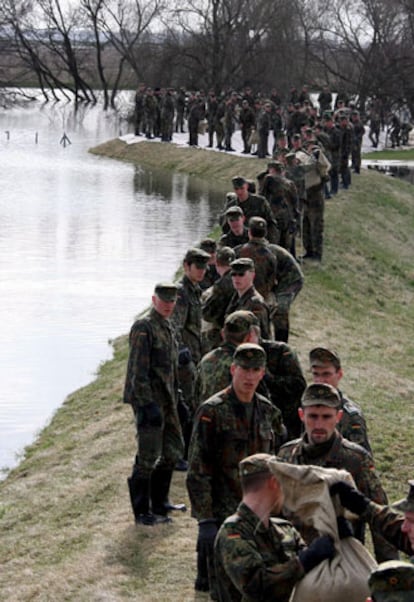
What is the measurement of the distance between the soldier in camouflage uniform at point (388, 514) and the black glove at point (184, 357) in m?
4.77

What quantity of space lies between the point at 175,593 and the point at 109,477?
3.04m

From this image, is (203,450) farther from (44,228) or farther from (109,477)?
(44,228)

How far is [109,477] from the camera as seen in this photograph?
10.5 meters

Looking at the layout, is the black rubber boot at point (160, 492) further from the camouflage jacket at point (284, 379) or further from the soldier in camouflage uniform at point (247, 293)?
the soldier in camouflage uniform at point (247, 293)

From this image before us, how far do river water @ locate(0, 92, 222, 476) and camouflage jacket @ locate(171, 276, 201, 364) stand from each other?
3027mm

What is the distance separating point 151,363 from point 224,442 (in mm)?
1805

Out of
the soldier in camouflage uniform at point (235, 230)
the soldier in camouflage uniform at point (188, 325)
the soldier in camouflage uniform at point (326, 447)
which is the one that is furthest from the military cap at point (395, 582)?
the soldier in camouflage uniform at point (235, 230)

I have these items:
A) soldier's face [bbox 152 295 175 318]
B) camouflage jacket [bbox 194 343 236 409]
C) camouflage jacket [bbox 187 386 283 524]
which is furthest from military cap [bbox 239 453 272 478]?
soldier's face [bbox 152 295 175 318]

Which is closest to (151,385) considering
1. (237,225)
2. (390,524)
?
(390,524)

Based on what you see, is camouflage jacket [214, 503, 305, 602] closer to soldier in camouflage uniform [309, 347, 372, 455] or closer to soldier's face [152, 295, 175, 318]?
soldier in camouflage uniform [309, 347, 372, 455]

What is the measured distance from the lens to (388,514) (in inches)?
208

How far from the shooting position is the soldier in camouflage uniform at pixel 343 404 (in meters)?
6.80

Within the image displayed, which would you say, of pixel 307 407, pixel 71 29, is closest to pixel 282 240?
pixel 307 407

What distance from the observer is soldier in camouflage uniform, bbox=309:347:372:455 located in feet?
22.3
